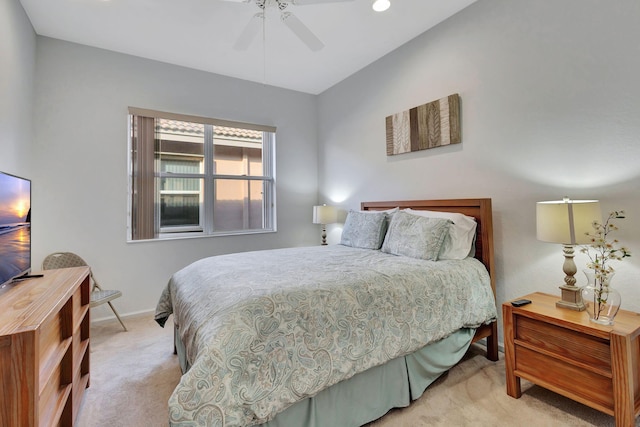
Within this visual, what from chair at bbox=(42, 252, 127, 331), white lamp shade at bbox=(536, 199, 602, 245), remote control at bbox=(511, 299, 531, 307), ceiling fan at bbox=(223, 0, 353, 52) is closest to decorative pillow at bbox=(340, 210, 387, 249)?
remote control at bbox=(511, 299, 531, 307)

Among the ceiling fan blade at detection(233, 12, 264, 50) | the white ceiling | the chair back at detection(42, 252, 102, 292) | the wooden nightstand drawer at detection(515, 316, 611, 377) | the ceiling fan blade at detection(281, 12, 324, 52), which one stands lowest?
the wooden nightstand drawer at detection(515, 316, 611, 377)

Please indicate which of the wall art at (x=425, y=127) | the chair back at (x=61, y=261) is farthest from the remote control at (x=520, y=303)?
the chair back at (x=61, y=261)

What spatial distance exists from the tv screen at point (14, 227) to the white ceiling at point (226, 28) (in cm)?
185

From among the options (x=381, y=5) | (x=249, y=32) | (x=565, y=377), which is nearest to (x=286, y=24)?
(x=249, y=32)

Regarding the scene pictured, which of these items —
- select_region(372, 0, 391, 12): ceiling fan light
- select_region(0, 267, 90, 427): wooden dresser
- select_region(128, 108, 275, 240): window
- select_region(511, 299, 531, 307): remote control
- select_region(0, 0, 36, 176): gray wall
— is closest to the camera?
select_region(0, 267, 90, 427): wooden dresser

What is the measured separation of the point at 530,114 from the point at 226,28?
2.78 m

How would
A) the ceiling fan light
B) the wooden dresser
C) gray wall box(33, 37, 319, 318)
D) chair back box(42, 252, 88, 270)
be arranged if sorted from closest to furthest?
1. the wooden dresser
2. the ceiling fan light
3. chair back box(42, 252, 88, 270)
4. gray wall box(33, 37, 319, 318)

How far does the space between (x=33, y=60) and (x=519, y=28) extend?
4312mm

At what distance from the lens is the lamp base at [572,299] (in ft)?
5.56

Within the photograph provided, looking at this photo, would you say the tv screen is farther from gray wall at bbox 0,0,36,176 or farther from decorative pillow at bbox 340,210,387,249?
decorative pillow at bbox 340,210,387,249

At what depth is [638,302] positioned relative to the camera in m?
1.71

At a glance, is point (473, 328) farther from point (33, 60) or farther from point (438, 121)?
point (33, 60)

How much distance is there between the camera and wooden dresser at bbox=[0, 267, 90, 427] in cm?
87

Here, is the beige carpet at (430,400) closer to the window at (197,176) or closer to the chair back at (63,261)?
the chair back at (63,261)
